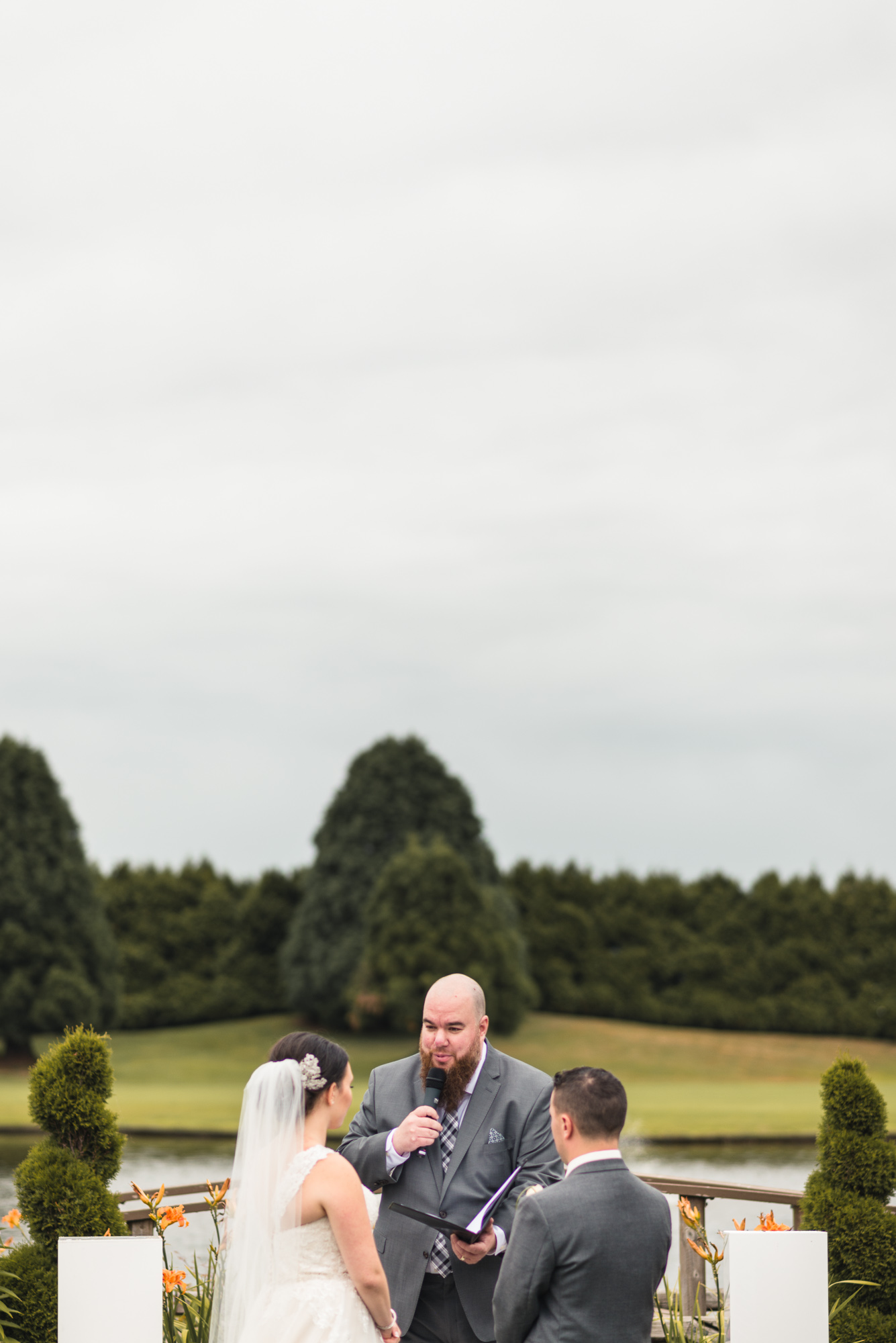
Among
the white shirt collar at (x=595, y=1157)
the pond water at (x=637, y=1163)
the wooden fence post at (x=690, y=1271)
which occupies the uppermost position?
the white shirt collar at (x=595, y=1157)

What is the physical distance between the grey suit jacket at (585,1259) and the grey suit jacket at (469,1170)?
109cm

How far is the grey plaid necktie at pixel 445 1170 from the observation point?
4.53 metres

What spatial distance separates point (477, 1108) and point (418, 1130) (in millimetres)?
485

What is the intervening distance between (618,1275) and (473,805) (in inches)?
867

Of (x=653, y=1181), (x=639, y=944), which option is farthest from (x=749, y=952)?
(x=653, y=1181)

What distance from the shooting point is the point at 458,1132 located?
4.66 meters

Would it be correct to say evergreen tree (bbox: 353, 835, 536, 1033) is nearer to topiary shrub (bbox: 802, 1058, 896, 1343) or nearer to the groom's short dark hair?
topiary shrub (bbox: 802, 1058, 896, 1343)

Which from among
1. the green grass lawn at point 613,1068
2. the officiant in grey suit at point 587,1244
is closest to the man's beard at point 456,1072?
the officiant in grey suit at point 587,1244

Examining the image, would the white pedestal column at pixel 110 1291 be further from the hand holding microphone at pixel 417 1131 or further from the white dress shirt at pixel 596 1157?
the white dress shirt at pixel 596 1157

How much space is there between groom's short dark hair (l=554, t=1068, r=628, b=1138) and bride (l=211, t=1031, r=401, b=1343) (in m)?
0.64

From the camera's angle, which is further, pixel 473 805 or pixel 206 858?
pixel 206 858

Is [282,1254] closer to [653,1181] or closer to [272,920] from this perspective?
[653,1181]

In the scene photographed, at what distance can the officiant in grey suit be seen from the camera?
333cm

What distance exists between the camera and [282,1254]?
3.77 meters
